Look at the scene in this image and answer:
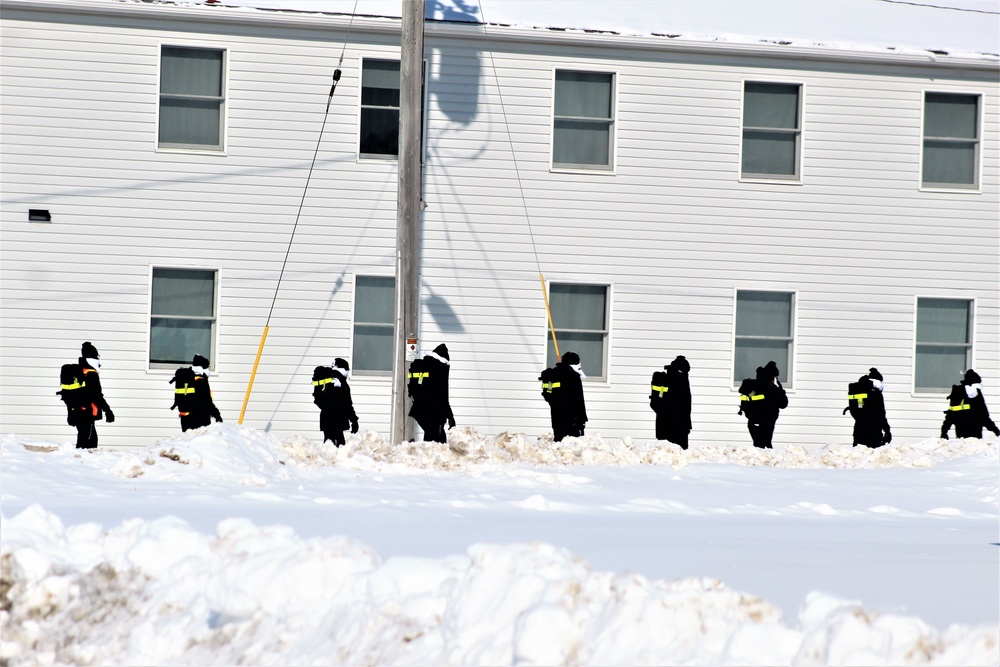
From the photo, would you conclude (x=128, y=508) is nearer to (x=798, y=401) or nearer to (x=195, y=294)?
(x=195, y=294)

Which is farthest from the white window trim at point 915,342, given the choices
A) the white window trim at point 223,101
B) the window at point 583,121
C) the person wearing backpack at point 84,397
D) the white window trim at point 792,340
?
the person wearing backpack at point 84,397

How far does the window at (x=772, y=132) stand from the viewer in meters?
20.6

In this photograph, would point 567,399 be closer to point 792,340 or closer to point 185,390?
point 792,340

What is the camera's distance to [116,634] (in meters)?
5.79

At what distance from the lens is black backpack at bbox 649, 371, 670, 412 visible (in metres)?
18.5

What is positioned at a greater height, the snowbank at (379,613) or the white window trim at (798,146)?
the white window trim at (798,146)

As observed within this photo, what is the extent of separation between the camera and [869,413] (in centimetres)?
1878

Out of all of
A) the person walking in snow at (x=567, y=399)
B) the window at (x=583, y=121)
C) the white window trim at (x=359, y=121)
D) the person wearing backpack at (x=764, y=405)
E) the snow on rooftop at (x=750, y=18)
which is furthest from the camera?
the window at (x=583, y=121)

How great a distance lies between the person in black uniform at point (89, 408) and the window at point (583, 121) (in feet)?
25.4

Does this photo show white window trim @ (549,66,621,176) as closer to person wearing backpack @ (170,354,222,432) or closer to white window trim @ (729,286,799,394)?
white window trim @ (729,286,799,394)

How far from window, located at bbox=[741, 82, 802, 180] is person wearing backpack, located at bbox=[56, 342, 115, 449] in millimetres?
10686

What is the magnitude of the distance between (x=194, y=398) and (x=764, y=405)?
8.27m

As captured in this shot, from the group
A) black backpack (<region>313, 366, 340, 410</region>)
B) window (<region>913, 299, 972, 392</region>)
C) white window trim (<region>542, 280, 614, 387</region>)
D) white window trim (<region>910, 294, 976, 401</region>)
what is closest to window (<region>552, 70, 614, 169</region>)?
white window trim (<region>542, 280, 614, 387</region>)

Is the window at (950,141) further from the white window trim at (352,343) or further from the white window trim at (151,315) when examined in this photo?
the white window trim at (151,315)
